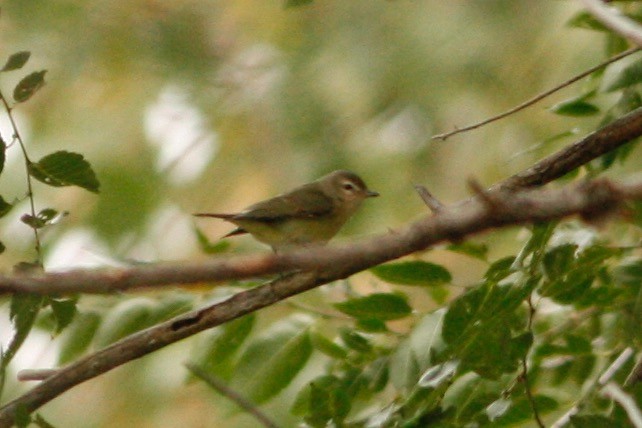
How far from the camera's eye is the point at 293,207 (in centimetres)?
402

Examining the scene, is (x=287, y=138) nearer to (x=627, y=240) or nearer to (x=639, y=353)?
(x=627, y=240)

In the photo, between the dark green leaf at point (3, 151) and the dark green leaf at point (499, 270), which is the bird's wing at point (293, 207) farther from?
the dark green leaf at point (3, 151)

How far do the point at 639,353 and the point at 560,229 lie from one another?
328mm

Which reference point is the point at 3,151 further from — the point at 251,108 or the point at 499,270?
the point at 251,108

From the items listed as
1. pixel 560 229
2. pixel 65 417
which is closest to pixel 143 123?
pixel 65 417

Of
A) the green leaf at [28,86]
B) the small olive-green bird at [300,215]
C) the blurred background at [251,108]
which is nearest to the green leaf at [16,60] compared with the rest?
the green leaf at [28,86]

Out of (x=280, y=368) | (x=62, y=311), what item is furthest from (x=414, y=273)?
(x=62, y=311)

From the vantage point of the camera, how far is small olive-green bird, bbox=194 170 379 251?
3850mm

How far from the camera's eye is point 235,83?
722 centimetres

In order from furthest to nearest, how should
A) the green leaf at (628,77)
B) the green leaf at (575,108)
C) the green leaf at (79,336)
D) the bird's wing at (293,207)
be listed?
the bird's wing at (293,207), the green leaf at (79,336), the green leaf at (575,108), the green leaf at (628,77)

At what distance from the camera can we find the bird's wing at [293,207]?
12.6 ft

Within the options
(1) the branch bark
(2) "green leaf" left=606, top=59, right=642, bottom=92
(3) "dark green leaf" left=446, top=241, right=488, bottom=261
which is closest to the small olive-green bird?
(3) "dark green leaf" left=446, top=241, right=488, bottom=261

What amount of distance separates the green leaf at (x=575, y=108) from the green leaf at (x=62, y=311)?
3.63 feet

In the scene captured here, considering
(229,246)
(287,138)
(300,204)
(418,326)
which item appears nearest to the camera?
(418,326)
